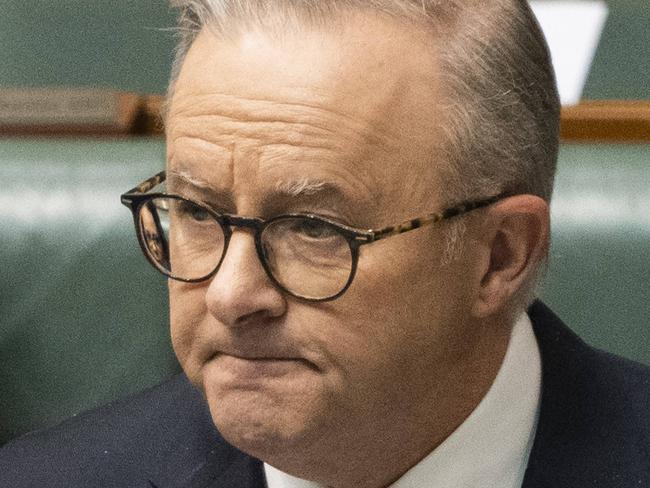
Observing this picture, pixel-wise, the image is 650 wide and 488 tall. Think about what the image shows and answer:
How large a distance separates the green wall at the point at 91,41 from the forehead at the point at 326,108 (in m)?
0.66

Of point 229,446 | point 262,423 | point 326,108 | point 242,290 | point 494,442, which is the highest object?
point 326,108

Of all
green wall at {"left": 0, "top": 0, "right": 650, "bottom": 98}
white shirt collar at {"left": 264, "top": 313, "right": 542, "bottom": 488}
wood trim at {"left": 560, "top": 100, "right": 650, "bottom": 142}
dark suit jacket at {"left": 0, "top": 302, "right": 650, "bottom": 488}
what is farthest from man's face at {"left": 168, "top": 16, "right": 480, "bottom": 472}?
green wall at {"left": 0, "top": 0, "right": 650, "bottom": 98}

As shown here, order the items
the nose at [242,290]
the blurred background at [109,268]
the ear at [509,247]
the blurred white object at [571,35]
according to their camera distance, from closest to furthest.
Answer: the nose at [242,290] → the ear at [509,247] → the blurred background at [109,268] → the blurred white object at [571,35]

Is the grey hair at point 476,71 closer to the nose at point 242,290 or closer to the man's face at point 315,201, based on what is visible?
the man's face at point 315,201

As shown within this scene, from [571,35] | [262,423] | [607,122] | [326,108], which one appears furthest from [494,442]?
[571,35]

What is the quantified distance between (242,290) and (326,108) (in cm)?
17

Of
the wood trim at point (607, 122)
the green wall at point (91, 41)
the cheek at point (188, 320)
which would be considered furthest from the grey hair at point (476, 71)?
the green wall at point (91, 41)

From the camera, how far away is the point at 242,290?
41.3 inches

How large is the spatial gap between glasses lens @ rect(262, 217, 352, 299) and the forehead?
1.7 inches

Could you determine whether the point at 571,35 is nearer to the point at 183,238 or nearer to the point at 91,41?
the point at 91,41

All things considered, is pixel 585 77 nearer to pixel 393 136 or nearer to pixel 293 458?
pixel 393 136

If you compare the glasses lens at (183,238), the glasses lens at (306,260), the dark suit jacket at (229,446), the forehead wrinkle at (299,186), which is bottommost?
the dark suit jacket at (229,446)

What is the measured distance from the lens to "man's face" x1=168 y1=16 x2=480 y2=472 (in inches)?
42.1

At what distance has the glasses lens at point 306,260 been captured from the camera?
1070mm
